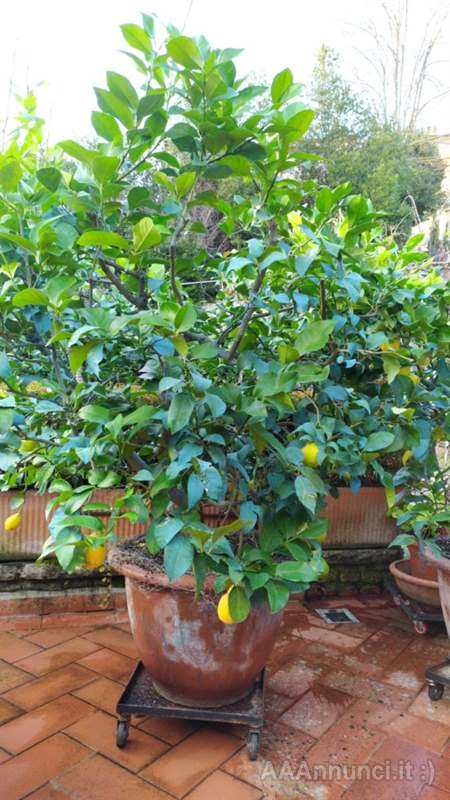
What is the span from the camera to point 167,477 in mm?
1205

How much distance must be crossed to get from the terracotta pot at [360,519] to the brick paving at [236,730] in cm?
46

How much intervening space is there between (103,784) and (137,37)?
61.3 inches

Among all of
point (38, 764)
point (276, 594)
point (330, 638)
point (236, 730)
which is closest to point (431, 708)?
point (330, 638)

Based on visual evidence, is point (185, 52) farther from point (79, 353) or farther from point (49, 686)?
point (49, 686)

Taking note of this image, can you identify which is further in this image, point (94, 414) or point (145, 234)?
point (94, 414)

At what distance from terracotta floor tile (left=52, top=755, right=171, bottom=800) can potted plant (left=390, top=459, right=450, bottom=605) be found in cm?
89

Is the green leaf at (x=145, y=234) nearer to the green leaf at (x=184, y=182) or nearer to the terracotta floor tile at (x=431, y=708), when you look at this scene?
the green leaf at (x=184, y=182)

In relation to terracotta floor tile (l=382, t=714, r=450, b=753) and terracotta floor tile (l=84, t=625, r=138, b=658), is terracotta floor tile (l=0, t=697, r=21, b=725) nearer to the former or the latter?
terracotta floor tile (l=84, t=625, r=138, b=658)

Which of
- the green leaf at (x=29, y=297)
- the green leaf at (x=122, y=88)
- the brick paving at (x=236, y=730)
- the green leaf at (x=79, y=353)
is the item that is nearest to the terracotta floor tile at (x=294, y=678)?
the brick paving at (x=236, y=730)

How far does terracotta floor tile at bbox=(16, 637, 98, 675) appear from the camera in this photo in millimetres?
1927

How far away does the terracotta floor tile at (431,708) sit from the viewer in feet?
5.67

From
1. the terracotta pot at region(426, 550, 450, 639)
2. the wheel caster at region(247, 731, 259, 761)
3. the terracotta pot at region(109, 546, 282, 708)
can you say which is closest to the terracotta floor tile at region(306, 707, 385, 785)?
the wheel caster at region(247, 731, 259, 761)

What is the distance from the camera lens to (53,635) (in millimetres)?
2158

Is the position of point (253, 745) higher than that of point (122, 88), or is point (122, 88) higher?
point (122, 88)
